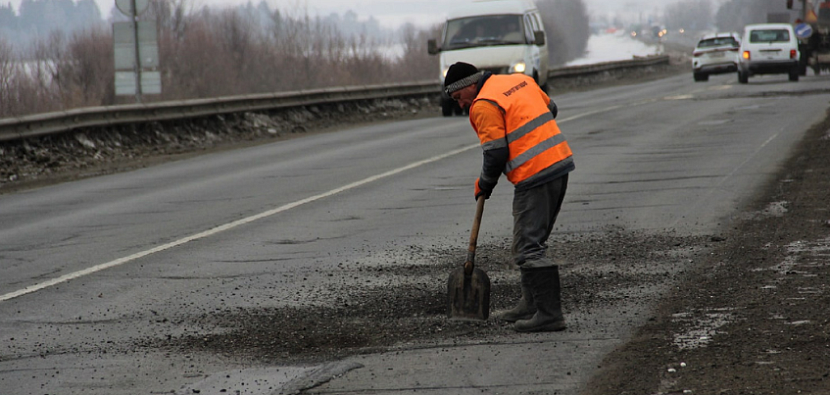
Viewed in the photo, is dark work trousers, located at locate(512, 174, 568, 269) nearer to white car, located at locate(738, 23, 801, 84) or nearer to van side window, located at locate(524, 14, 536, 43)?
van side window, located at locate(524, 14, 536, 43)

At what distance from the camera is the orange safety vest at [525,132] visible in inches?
214

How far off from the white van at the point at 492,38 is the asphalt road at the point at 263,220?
4.29 m

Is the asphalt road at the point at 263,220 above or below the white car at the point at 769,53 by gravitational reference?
below

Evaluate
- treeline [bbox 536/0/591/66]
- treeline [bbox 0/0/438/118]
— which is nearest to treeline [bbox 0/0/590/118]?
treeline [bbox 0/0/438/118]

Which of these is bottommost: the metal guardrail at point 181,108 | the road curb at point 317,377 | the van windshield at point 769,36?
the road curb at point 317,377

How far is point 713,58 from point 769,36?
21.1 ft

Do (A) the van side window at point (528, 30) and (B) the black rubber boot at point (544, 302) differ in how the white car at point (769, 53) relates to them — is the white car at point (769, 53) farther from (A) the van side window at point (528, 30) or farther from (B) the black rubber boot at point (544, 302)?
(B) the black rubber boot at point (544, 302)

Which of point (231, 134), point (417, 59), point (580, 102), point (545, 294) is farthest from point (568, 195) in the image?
point (417, 59)

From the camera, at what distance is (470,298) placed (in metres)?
5.72

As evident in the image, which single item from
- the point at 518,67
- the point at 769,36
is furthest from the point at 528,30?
the point at 769,36

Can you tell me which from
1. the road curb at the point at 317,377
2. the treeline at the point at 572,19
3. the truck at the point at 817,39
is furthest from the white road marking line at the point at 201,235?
the treeline at the point at 572,19

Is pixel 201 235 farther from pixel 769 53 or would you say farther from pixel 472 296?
pixel 769 53

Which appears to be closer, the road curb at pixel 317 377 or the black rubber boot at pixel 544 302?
Answer: the road curb at pixel 317 377

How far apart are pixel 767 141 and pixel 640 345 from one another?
10871 millimetres
